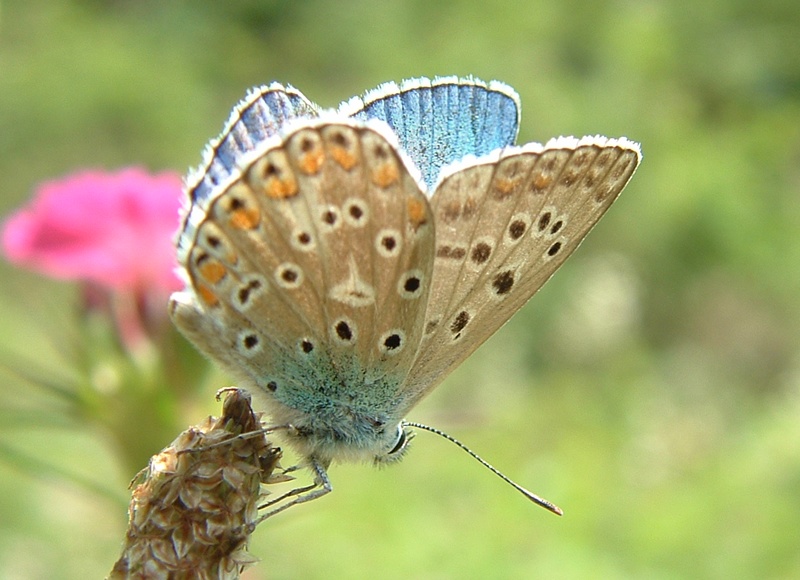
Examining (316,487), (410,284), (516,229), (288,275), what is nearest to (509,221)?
(516,229)

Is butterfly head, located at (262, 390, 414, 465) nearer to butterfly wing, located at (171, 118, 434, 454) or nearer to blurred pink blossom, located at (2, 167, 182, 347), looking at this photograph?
butterfly wing, located at (171, 118, 434, 454)

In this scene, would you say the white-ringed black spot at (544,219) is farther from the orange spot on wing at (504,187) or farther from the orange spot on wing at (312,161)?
the orange spot on wing at (312,161)

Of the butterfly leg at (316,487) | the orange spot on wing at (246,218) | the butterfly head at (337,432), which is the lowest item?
the butterfly leg at (316,487)

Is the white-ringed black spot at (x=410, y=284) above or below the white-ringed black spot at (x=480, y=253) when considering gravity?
below

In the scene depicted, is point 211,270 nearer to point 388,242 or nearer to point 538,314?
point 388,242

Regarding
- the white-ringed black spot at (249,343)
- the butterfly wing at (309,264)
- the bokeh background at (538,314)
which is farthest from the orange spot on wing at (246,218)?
the bokeh background at (538,314)

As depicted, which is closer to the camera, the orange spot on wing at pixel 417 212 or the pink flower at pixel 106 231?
the orange spot on wing at pixel 417 212

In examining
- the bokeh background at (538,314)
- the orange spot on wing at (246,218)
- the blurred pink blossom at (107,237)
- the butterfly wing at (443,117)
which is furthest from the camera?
the bokeh background at (538,314)
